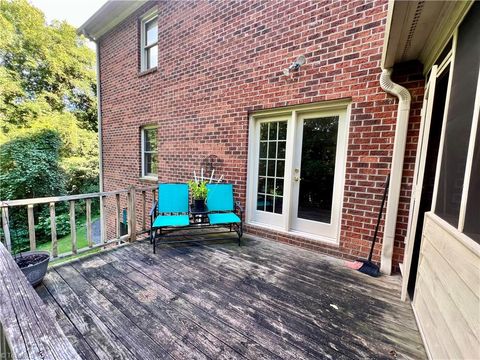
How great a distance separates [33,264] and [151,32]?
5057mm

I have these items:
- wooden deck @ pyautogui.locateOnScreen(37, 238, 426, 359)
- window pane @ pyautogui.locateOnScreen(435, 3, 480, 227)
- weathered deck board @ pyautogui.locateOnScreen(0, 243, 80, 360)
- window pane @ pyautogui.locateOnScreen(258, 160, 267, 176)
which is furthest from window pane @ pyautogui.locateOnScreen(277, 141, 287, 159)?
weathered deck board @ pyautogui.locateOnScreen(0, 243, 80, 360)

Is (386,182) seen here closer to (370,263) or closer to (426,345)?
(370,263)

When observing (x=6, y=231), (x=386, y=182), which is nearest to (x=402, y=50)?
(x=386, y=182)

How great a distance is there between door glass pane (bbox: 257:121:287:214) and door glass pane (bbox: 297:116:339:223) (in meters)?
0.32

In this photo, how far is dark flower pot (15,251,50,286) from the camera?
1903 mm

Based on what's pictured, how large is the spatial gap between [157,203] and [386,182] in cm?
305

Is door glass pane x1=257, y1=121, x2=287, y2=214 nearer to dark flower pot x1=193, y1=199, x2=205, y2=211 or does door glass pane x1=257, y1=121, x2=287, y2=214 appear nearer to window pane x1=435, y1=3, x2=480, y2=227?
dark flower pot x1=193, y1=199, x2=205, y2=211

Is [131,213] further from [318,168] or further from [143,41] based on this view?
[143,41]

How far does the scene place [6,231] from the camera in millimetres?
2072

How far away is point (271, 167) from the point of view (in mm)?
3324

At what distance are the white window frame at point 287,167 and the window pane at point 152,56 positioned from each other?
308 centimetres

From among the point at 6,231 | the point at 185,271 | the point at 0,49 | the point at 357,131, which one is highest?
the point at 0,49

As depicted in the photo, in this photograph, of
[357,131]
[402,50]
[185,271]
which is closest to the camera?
[402,50]

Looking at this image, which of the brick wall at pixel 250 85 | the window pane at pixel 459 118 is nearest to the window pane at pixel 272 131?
the brick wall at pixel 250 85
